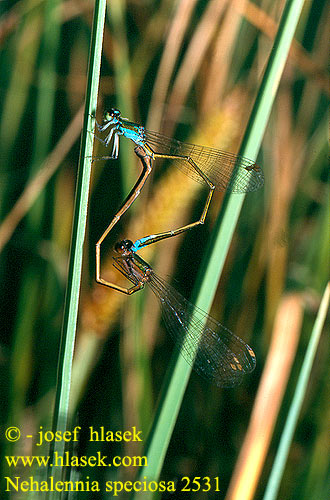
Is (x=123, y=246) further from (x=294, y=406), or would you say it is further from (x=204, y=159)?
(x=294, y=406)

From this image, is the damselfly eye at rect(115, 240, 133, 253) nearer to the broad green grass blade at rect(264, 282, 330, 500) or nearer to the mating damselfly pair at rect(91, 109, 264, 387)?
the mating damselfly pair at rect(91, 109, 264, 387)

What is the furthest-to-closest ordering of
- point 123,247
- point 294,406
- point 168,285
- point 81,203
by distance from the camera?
point 168,285
point 123,247
point 294,406
point 81,203

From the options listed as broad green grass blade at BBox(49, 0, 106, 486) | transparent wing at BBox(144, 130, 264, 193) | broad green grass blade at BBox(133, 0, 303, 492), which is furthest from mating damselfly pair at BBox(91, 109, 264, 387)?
broad green grass blade at BBox(49, 0, 106, 486)

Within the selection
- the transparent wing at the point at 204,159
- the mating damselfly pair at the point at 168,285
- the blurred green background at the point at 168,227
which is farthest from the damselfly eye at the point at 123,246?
the transparent wing at the point at 204,159

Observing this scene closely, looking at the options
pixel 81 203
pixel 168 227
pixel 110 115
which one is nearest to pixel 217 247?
pixel 81 203

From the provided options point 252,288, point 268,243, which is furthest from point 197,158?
point 252,288
